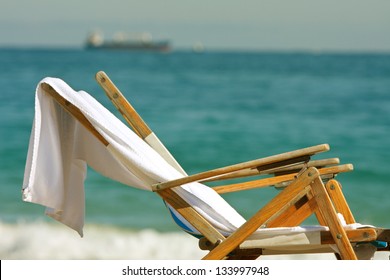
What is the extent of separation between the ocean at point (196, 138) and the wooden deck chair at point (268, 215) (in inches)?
147

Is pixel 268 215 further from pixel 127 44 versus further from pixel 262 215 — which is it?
pixel 127 44

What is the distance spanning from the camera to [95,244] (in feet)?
24.9

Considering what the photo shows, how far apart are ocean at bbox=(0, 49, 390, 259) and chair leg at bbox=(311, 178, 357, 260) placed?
3.93m

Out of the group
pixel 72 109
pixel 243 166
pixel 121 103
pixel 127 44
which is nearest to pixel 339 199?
pixel 243 166

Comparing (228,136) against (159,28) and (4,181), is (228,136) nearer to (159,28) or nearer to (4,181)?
(4,181)

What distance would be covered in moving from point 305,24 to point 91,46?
20557 millimetres

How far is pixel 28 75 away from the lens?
24797 millimetres

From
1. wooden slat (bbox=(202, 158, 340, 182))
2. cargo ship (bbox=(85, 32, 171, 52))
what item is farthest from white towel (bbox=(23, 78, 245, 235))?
cargo ship (bbox=(85, 32, 171, 52))

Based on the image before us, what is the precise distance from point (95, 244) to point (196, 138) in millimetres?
5110

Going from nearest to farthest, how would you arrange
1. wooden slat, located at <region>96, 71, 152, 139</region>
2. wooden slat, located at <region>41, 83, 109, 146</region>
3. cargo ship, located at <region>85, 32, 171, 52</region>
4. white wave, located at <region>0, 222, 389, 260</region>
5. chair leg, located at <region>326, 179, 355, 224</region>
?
wooden slat, located at <region>41, 83, 109, 146</region>
wooden slat, located at <region>96, 71, 152, 139</region>
chair leg, located at <region>326, 179, 355, 224</region>
white wave, located at <region>0, 222, 389, 260</region>
cargo ship, located at <region>85, 32, 171, 52</region>

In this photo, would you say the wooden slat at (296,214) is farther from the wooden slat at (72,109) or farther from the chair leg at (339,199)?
the wooden slat at (72,109)

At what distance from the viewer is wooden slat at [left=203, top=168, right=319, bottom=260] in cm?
325

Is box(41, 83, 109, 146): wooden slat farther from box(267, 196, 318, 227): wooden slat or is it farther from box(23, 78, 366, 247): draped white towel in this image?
box(267, 196, 318, 227): wooden slat
